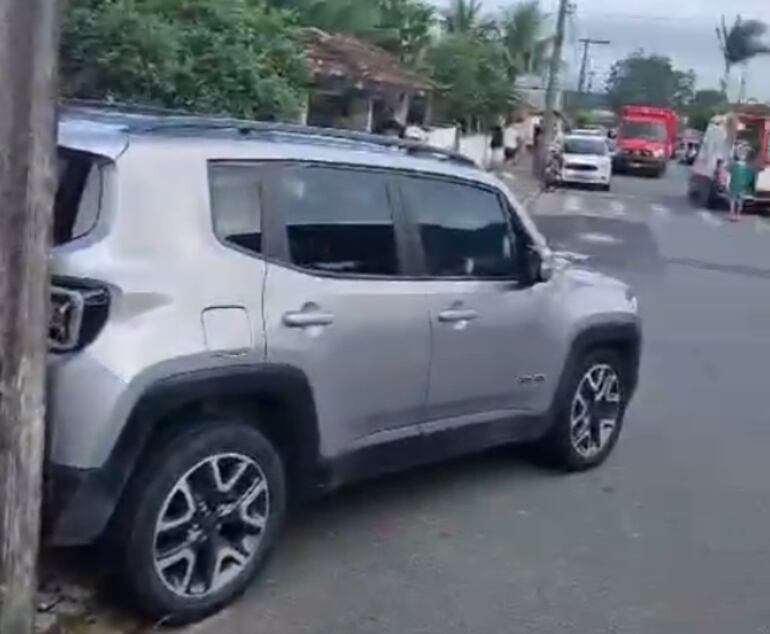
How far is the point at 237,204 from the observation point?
473 centimetres

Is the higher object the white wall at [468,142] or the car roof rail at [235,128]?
the car roof rail at [235,128]

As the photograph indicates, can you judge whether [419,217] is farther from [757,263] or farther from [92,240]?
[757,263]

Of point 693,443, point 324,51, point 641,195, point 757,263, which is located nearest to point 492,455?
point 693,443

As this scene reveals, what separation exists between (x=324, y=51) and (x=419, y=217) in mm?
19489

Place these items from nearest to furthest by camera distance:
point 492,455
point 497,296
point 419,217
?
1. point 419,217
2. point 497,296
3. point 492,455

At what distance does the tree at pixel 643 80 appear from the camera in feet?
370

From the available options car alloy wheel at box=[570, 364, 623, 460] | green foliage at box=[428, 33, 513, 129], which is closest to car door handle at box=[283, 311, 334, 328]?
car alloy wheel at box=[570, 364, 623, 460]

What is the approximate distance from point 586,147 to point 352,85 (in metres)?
16.6

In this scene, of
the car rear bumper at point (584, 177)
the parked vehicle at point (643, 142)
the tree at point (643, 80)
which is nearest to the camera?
the car rear bumper at point (584, 177)

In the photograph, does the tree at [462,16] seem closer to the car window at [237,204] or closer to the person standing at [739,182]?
the person standing at [739,182]

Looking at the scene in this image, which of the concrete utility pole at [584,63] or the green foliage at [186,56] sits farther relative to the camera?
the concrete utility pole at [584,63]

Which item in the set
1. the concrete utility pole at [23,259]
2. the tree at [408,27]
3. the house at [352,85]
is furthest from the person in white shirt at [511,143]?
the concrete utility pole at [23,259]

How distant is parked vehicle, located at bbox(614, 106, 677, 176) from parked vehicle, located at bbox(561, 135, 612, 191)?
11276 millimetres

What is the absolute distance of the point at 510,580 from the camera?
5.31m
